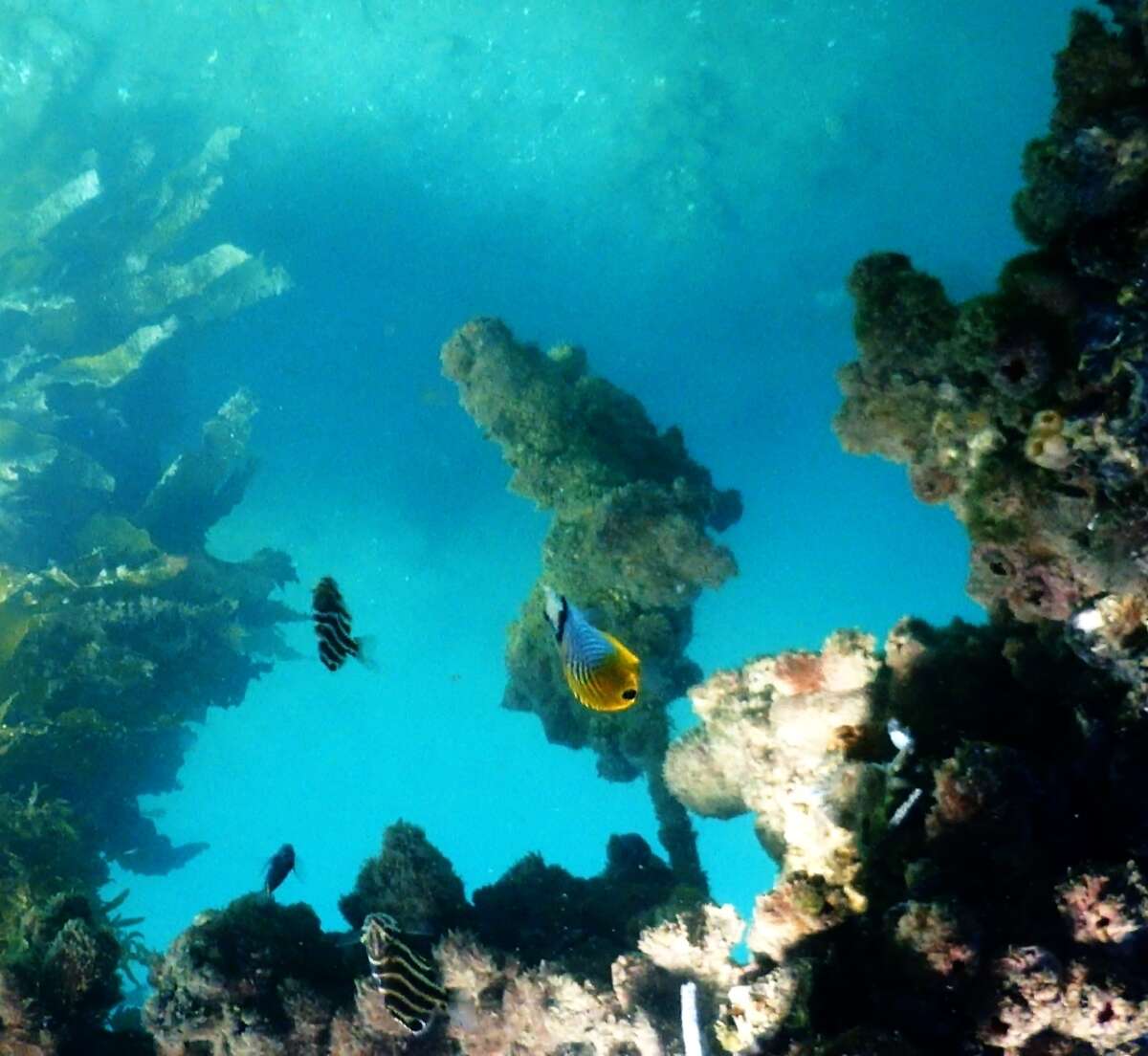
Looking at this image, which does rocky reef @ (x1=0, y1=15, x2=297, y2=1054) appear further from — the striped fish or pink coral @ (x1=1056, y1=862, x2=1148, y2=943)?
pink coral @ (x1=1056, y1=862, x2=1148, y2=943)

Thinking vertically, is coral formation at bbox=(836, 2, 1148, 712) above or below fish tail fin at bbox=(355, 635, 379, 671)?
above

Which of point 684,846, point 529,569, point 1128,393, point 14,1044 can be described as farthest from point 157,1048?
point 529,569

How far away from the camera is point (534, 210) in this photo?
1254 inches

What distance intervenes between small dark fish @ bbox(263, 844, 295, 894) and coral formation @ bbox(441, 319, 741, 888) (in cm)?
536

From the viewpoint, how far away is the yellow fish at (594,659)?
88.6 inches

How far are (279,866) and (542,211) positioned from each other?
30.3 metres

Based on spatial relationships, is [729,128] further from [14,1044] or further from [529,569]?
[14,1044]

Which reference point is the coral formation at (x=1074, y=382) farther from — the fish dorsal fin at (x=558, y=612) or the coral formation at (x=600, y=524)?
the coral formation at (x=600, y=524)

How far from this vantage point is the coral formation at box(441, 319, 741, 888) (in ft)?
34.7

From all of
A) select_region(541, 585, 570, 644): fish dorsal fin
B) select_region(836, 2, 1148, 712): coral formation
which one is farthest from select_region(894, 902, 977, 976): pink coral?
select_region(541, 585, 570, 644): fish dorsal fin

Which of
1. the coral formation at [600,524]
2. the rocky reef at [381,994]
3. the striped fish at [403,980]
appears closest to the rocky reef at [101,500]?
the rocky reef at [381,994]

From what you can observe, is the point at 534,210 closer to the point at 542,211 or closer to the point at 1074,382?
the point at 542,211

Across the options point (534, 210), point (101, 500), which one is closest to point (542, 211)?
point (534, 210)

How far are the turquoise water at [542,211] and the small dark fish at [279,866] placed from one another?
2066cm
